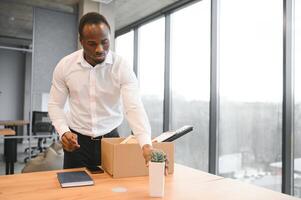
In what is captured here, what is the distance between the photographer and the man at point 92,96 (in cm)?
138

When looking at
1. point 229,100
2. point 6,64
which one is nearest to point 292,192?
point 229,100

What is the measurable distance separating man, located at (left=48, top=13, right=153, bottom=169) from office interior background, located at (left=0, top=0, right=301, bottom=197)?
80.4 inches

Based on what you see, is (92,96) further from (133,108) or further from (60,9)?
(60,9)

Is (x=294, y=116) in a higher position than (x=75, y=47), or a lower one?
lower

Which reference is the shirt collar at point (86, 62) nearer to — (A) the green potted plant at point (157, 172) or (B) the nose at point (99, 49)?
(B) the nose at point (99, 49)

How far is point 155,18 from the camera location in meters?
4.84

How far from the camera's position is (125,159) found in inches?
53.9

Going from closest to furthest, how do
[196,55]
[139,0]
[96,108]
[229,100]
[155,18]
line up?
[96,108]
[229,100]
[196,55]
[139,0]
[155,18]

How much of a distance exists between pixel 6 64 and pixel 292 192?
7379 millimetres

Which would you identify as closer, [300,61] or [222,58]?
[300,61]

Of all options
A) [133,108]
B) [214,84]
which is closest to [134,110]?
[133,108]

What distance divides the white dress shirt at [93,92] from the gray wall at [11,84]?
6.88 metres

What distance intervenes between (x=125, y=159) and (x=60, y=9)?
424 centimetres

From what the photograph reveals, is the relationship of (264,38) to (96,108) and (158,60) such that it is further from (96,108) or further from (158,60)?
(96,108)
